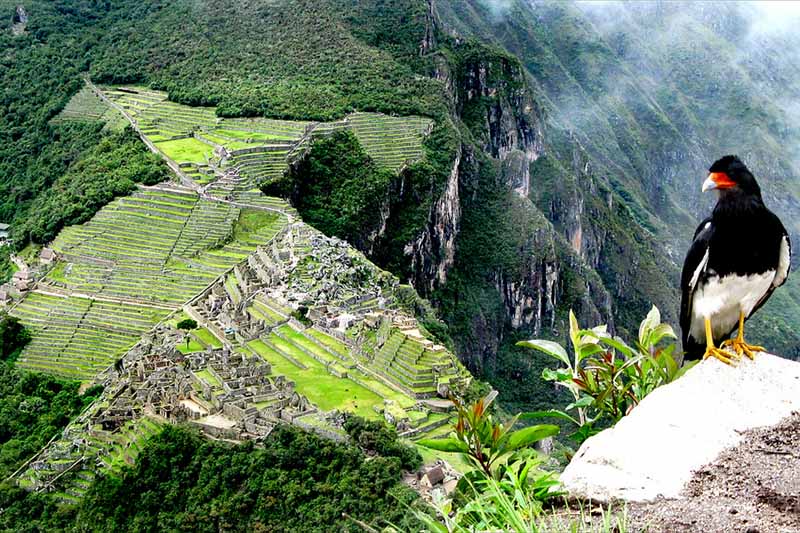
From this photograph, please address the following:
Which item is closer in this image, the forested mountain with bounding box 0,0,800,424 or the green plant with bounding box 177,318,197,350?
the green plant with bounding box 177,318,197,350

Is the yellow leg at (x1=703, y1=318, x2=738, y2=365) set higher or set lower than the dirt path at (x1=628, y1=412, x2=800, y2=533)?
higher

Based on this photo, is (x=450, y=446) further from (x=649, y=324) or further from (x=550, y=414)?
(x=649, y=324)

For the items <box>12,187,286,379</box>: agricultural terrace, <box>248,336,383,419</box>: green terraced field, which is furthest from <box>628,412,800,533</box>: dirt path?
<box>12,187,286,379</box>: agricultural terrace

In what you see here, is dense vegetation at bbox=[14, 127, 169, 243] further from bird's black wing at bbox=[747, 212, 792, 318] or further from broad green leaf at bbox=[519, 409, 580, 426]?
broad green leaf at bbox=[519, 409, 580, 426]

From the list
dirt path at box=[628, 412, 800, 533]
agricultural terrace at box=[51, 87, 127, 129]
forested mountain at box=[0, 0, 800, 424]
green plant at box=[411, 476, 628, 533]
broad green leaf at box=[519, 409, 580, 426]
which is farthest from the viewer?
forested mountain at box=[0, 0, 800, 424]

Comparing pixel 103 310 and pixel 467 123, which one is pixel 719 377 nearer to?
pixel 103 310

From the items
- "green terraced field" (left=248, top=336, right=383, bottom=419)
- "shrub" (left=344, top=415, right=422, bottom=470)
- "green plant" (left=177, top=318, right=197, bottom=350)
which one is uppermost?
"shrub" (left=344, top=415, right=422, bottom=470)

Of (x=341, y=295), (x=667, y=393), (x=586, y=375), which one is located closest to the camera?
(x=667, y=393)

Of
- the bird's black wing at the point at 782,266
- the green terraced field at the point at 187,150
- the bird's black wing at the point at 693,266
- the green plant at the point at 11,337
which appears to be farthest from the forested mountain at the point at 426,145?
the bird's black wing at the point at 782,266

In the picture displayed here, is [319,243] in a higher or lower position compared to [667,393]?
lower

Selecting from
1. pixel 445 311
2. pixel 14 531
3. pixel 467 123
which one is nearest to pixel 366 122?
pixel 445 311
